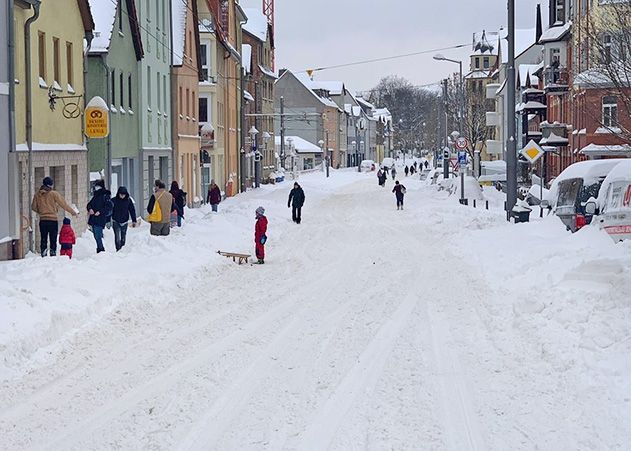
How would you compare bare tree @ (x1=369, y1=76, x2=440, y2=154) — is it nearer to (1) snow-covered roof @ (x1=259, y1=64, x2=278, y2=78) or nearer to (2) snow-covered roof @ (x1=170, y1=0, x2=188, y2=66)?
(1) snow-covered roof @ (x1=259, y1=64, x2=278, y2=78)

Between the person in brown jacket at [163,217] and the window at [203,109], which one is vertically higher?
the window at [203,109]

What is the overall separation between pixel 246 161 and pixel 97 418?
59051 millimetres

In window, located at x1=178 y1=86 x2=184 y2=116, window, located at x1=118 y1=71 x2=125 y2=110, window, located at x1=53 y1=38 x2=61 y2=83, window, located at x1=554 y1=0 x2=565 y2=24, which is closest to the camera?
window, located at x1=53 y1=38 x2=61 y2=83

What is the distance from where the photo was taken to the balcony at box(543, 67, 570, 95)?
57.3 m

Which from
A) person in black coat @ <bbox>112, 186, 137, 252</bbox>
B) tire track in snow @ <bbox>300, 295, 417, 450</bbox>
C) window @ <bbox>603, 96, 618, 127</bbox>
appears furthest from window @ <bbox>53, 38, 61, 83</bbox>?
tire track in snow @ <bbox>300, 295, 417, 450</bbox>

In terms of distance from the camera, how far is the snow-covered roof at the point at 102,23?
28453 mm

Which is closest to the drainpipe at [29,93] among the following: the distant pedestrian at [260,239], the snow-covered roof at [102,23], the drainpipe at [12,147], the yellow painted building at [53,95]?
the yellow painted building at [53,95]

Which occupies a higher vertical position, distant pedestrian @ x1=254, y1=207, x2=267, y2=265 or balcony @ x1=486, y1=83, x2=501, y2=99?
balcony @ x1=486, y1=83, x2=501, y2=99

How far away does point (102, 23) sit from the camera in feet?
95.4

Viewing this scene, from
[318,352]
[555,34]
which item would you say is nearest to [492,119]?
[555,34]

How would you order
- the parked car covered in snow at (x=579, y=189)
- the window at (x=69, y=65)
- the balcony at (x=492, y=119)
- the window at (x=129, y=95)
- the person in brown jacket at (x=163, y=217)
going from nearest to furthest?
the parked car covered in snow at (x=579, y=189)
the person in brown jacket at (x=163, y=217)
the window at (x=69, y=65)
the window at (x=129, y=95)
the balcony at (x=492, y=119)

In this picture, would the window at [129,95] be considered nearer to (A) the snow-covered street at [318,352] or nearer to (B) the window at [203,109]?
(A) the snow-covered street at [318,352]

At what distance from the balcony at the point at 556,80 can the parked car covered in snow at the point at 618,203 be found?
38.5m

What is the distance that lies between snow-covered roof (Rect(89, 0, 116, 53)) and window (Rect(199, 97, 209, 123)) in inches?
894
